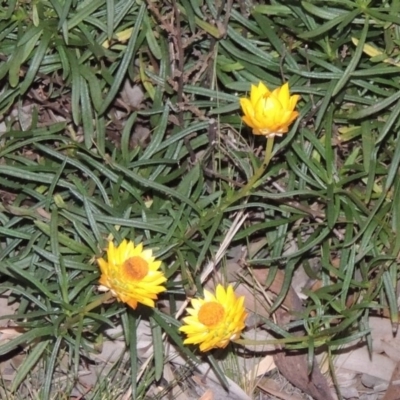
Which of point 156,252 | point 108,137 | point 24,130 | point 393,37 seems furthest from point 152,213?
point 393,37

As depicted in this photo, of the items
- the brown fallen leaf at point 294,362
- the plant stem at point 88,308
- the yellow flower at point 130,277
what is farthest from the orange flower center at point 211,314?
the brown fallen leaf at point 294,362

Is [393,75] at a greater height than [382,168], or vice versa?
[393,75]

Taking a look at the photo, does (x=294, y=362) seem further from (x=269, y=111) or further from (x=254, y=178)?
(x=269, y=111)

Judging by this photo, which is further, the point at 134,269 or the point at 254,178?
the point at 254,178

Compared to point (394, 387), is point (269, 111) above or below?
above

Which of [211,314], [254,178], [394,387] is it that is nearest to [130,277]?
[211,314]

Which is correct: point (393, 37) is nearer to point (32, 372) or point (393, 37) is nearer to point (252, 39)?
point (252, 39)
